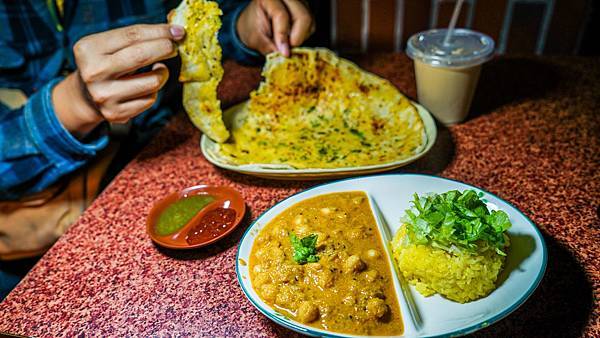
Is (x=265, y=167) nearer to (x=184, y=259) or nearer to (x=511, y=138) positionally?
(x=184, y=259)

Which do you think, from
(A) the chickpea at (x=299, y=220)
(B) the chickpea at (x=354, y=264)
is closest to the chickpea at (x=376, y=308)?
(B) the chickpea at (x=354, y=264)

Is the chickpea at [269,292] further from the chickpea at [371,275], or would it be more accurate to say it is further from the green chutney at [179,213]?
the green chutney at [179,213]

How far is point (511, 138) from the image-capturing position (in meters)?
1.98

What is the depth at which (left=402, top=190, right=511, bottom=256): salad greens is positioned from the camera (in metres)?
1.18

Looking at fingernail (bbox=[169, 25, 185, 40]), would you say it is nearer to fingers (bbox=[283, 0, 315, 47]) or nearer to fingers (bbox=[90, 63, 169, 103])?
fingers (bbox=[90, 63, 169, 103])

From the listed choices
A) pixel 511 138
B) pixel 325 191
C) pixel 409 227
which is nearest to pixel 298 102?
pixel 325 191

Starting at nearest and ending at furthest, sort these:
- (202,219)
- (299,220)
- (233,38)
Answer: (299,220) → (202,219) → (233,38)

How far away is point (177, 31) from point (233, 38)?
33.1 inches

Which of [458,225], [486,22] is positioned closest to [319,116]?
[458,225]

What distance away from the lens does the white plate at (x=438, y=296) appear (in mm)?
1117

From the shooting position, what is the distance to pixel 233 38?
2512 mm

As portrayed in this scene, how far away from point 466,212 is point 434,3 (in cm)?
281

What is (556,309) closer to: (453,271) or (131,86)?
(453,271)

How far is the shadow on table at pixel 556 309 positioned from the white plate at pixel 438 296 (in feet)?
0.32
